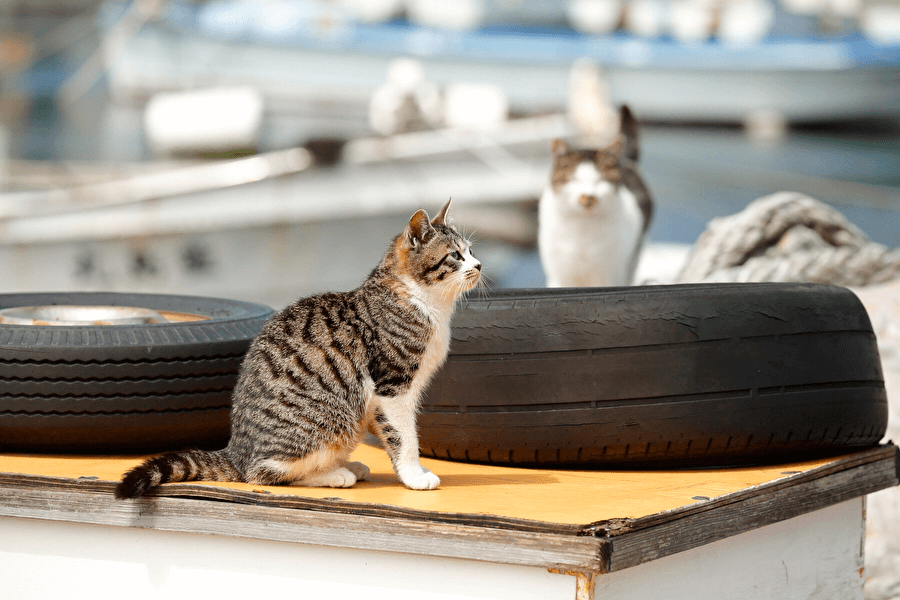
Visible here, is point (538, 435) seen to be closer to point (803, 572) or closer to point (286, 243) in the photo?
point (803, 572)

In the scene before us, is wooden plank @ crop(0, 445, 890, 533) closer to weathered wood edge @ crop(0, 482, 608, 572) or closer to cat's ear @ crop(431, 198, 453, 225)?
weathered wood edge @ crop(0, 482, 608, 572)

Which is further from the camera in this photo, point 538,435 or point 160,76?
point 160,76

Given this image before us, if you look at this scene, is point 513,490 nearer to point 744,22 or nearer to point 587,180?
point 587,180

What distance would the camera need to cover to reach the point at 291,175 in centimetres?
771

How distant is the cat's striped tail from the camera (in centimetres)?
116

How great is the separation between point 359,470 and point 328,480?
9 centimetres

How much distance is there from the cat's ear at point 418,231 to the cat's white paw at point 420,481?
35 cm

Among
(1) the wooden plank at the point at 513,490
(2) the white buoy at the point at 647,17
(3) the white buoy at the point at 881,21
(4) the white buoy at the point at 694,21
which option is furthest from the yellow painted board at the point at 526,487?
(3) the white buoy at the point at 881,21

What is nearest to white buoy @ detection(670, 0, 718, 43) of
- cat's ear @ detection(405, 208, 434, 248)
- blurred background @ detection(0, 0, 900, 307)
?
blurred background @ detection(0, 0, 900, 307)

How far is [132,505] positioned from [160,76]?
13392mm

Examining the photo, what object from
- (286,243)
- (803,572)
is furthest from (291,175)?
(803,572)

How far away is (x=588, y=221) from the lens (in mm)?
3293

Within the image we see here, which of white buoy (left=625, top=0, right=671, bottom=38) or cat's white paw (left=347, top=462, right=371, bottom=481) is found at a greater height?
white buoy (left=625, top=0, right=671, bottom=38)

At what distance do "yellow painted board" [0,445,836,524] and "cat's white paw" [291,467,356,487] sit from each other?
0.01m
